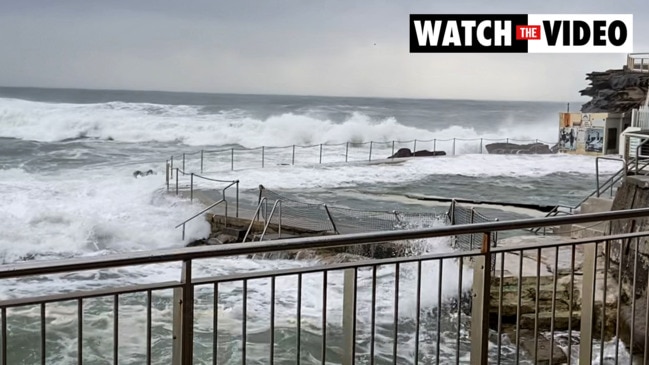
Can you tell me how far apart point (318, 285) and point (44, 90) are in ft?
177

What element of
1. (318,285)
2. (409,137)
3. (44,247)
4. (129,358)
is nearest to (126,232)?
(44,247)

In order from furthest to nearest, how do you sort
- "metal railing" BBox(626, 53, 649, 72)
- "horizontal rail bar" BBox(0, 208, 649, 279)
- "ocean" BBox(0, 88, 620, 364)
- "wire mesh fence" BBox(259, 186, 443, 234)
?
"metal railing" BBox(626, 53, 649, 72), "wire mesh fence" BBox(259, 186, 443, 234), "ocean" BBox(0, 88, 620, 364), "horizontal rail bar" BBox(0, 208, 649, 279)

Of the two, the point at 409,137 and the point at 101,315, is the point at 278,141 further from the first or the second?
the point at 101,315

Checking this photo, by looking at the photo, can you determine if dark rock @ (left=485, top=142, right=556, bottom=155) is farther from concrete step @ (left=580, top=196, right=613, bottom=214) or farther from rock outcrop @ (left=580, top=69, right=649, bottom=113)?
concrete step @ (left=580, top=196, right=613, bottom=214)

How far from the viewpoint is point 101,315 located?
7.99 meters

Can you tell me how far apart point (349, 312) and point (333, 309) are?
5.96 m

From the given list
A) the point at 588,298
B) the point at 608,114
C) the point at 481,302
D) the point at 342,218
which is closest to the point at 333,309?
the point at 342,218

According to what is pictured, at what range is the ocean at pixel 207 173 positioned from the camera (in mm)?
7867

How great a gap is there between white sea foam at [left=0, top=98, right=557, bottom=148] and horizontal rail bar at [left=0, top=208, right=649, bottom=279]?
39.5 metres

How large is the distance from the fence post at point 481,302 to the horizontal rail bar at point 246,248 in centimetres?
11

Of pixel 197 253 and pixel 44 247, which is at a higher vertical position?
pixel 197 253

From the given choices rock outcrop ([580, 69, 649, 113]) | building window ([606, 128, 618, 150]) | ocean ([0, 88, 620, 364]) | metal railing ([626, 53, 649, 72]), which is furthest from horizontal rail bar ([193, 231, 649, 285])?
metal railing ([626, 53, 649, 72])

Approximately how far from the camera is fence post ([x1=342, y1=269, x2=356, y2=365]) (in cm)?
212

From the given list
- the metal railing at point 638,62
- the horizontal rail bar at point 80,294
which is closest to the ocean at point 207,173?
the horizontal rail bar at point 80,294
